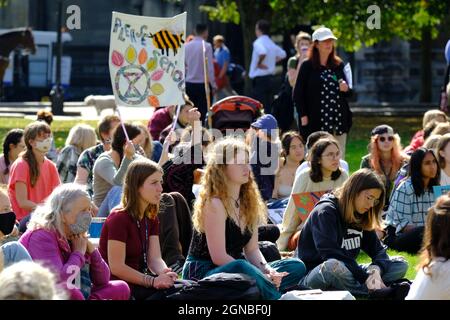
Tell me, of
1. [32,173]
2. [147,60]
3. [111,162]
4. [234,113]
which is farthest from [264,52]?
[32,173]

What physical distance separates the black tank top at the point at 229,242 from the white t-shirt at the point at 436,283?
226 cm

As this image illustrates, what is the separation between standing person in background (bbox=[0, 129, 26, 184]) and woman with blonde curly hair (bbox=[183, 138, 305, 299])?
3.80 metres

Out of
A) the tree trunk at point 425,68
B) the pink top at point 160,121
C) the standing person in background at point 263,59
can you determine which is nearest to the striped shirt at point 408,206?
the pink top at point 160,121

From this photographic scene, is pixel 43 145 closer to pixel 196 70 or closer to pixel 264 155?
pixel 264 155

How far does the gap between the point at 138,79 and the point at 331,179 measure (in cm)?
258

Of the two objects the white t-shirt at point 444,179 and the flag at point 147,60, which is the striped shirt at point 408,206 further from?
the flag at point 147,60

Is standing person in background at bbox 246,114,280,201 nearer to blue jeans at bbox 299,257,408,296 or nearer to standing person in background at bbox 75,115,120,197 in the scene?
standing person in background at bbox 75,115,120,197

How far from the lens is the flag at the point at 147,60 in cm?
1280

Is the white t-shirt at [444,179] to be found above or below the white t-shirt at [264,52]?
below

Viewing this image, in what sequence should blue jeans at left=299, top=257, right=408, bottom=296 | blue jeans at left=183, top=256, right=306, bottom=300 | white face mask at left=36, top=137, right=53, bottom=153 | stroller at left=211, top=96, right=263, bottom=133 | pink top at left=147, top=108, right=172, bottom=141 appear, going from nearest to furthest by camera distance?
blue jeans at left=183, top=256, right=306, bottom=300 < blue jeans at left=299, top=257, right=408, bottom=296 < white face mask at left=36, top=137, right=53, bottom=153 < stroller at left=211, top=96, right=263, bottom=133 < pink top at left=147, top=108, right=172, bottom=141

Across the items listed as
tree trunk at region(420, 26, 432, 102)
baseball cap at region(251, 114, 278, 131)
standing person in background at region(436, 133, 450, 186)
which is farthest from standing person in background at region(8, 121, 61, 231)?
tree trunk at region(420, 26, 432, 102)

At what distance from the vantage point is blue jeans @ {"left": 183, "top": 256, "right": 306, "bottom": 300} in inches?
337
